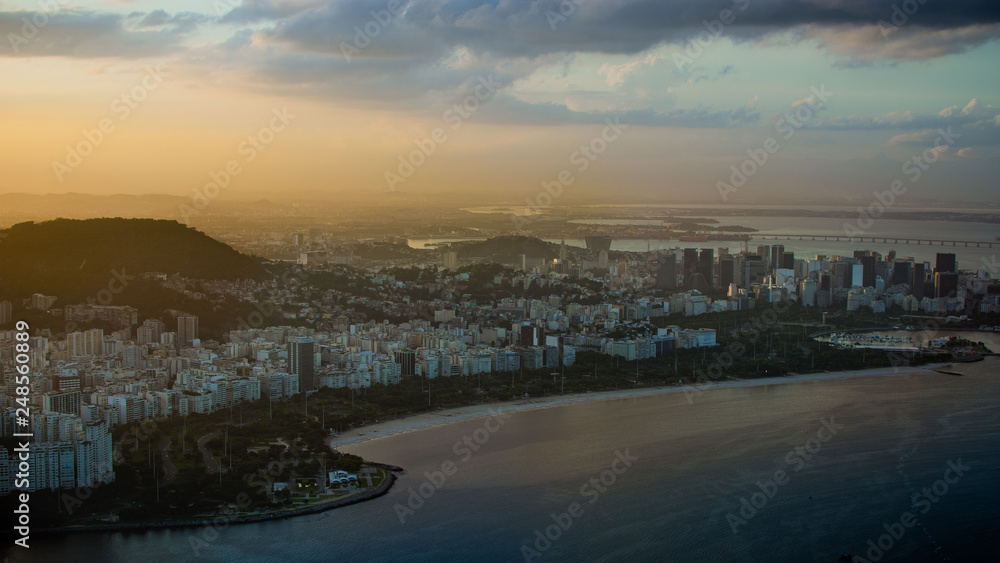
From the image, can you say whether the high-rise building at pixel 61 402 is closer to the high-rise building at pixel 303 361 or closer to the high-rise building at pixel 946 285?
the high-rise building at pixel 303 361

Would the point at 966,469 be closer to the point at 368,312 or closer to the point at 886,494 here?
the point at 886,494

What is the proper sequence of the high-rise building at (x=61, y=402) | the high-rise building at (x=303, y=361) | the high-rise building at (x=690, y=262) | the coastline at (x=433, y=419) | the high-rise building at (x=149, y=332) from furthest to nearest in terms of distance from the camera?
the high-rise building at (x=690, y=262) → the high-rise building at (x=149, y=332) → the high-rise building at (x=303, y=361) → the high-rise building at (x=61, y=402) → the coastline at (x=433, y=419)

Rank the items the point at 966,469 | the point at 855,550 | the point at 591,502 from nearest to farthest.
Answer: the point at 855,550
the point at 591,502
the point at 966,469

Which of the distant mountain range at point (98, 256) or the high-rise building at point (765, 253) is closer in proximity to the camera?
the distant mountain range at point (98, 256)

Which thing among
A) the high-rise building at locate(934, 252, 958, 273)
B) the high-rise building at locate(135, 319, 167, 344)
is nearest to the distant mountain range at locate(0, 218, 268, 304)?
the high-rise building at locate(135, 319, 167, 344)

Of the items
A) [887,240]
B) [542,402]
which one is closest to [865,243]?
[887,240]

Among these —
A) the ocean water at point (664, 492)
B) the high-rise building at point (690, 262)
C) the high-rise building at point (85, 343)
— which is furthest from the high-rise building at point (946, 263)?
the high-rise building at point (85, 343)

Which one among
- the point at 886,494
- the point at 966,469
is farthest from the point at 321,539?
the point at 966,469
